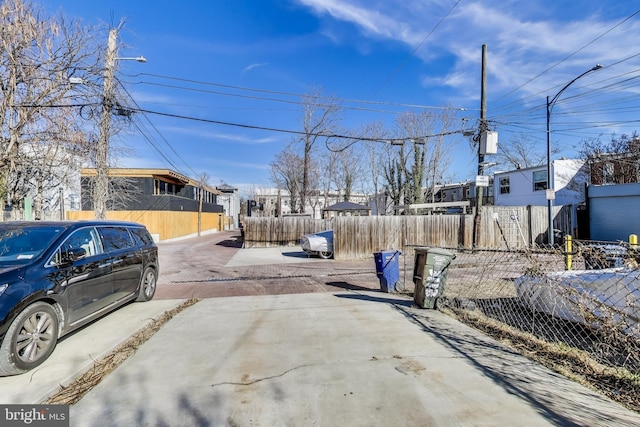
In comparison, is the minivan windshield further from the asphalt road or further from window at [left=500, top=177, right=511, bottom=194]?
window at [left=500, top=177, right=511, bottom=194]

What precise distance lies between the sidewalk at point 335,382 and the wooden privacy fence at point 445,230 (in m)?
10.1

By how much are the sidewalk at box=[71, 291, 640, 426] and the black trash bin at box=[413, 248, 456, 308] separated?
2.76 ft

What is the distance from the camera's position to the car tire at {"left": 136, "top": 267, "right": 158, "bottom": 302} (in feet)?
21.7

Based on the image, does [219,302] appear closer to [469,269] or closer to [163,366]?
[163,366]

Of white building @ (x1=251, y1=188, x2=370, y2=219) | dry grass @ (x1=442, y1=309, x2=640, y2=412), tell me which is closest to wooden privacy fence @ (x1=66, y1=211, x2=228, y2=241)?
white building @ (x1=251, y1=188, x2=370, y2=219)

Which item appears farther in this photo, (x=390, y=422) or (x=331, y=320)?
(x=331, y=320)

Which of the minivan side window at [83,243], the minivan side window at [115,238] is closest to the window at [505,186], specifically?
the minivan side window at [115,238]

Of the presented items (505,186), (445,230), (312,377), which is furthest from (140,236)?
(505,186)

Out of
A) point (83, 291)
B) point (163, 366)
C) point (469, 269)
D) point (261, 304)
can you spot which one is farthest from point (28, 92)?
point (469, 269)

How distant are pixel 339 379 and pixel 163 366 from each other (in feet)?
6.57

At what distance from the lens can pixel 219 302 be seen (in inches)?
271

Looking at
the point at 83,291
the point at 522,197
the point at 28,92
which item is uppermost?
the point at 28,92

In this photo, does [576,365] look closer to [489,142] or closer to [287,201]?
[489,142]

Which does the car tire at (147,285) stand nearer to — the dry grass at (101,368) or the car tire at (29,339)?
the dry grass at (101,368)
